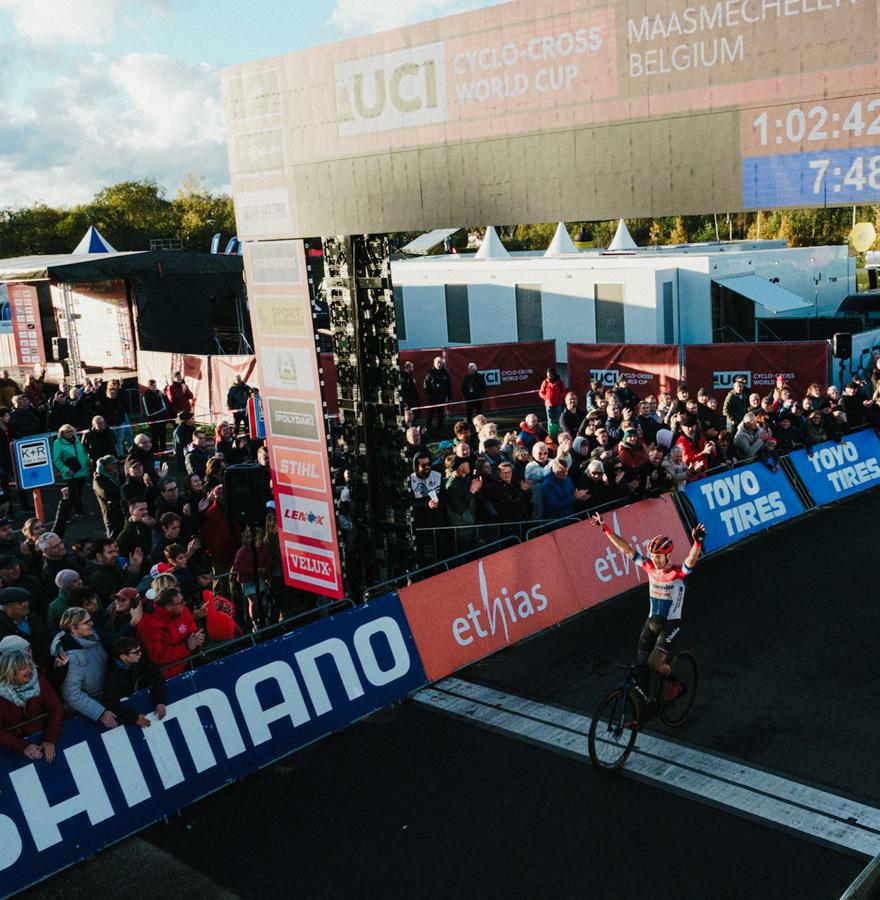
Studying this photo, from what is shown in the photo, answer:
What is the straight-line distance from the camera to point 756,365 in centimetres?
2378

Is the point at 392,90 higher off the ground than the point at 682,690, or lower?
higher

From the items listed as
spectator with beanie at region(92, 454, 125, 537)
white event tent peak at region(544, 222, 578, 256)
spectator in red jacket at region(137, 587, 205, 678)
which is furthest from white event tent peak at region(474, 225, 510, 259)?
spectator in red jacket at region(137, 587, 205, 678)

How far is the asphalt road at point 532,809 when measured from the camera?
717 centimetres

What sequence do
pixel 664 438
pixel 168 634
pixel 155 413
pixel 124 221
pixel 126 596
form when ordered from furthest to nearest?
pixel 124 221 → pixel 155 413 → pixel 664 438 → pixel 126 596 → pixel 168 634

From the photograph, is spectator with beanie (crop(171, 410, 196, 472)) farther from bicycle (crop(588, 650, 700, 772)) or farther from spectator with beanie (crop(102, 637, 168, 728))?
bicycle (crop(588, 650, 700, 772))

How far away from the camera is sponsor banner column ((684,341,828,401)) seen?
23328 millimetres

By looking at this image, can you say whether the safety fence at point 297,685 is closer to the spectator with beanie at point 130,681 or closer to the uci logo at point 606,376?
the spectator with beanie at point 130,681

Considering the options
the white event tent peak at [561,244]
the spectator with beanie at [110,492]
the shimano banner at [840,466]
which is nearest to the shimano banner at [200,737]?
the spectator with beanie at [110,492]

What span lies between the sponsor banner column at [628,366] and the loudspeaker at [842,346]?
3.60 meters

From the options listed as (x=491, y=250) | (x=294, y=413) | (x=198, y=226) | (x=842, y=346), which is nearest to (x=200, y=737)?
A: (x=294, y=413)

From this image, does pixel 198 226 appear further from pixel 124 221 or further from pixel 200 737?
pixel 200 737

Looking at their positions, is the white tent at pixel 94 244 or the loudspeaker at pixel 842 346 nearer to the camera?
the loudspeaker at pixel 842 346

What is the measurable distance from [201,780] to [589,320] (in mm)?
20646

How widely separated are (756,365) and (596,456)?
10.9 m
